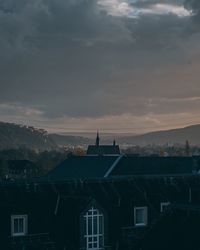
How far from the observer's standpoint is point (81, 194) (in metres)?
41.6

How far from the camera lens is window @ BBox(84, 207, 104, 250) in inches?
1564

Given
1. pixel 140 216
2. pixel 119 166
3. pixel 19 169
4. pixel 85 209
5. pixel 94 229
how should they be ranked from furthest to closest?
pixel 19 169
pixel 119 166
pixel 140 216
pixel 94 229
pixel 85 209

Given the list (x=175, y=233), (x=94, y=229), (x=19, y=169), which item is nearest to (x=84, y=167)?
(x=19, y=169)

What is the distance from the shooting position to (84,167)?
85.0m

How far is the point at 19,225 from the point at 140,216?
26.5ft

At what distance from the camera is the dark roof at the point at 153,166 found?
8350 centimetres

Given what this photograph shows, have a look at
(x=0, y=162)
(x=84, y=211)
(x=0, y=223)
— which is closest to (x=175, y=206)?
(x=84, y=211)

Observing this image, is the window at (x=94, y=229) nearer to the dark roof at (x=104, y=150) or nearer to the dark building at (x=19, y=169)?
the dark building at (x=19, y=169)

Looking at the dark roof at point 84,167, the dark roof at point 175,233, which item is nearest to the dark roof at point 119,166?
the dark roof at point 84,167

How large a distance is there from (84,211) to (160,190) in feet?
21.7

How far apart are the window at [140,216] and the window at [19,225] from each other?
7313mm

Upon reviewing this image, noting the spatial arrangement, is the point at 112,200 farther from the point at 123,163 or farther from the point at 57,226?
the point at 123,163

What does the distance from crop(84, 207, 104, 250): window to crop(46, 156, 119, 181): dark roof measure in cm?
3922

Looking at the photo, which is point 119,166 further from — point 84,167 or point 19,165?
point 19,165
